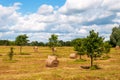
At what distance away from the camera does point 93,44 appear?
60.2 meters

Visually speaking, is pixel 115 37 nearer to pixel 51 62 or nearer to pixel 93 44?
pixel 93 44

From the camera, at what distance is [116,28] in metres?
176

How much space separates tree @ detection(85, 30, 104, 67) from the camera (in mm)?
59688

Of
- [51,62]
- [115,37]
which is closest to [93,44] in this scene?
[51,62]

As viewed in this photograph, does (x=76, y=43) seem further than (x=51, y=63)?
Yes

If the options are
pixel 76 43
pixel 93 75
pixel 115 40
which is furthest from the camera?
pixel 115 40

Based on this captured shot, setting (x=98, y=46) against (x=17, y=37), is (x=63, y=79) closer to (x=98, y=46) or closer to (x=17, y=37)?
(x=98, y=46)

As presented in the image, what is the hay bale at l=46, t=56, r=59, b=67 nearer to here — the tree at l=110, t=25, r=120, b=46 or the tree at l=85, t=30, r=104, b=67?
the tree at l=85, t=30, r=104, b=67

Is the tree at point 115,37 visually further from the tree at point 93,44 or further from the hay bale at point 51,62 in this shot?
the hay bale at point 51,62

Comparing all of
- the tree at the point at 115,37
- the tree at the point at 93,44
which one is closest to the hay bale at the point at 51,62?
the tree at the point at 93,44

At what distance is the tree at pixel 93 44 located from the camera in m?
59.7

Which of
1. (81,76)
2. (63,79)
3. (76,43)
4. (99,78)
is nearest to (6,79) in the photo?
(63,79)

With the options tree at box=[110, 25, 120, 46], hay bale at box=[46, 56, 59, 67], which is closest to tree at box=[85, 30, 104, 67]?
hay bale at box=[46, 56, 59, 67]

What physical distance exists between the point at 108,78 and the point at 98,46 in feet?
56.6
